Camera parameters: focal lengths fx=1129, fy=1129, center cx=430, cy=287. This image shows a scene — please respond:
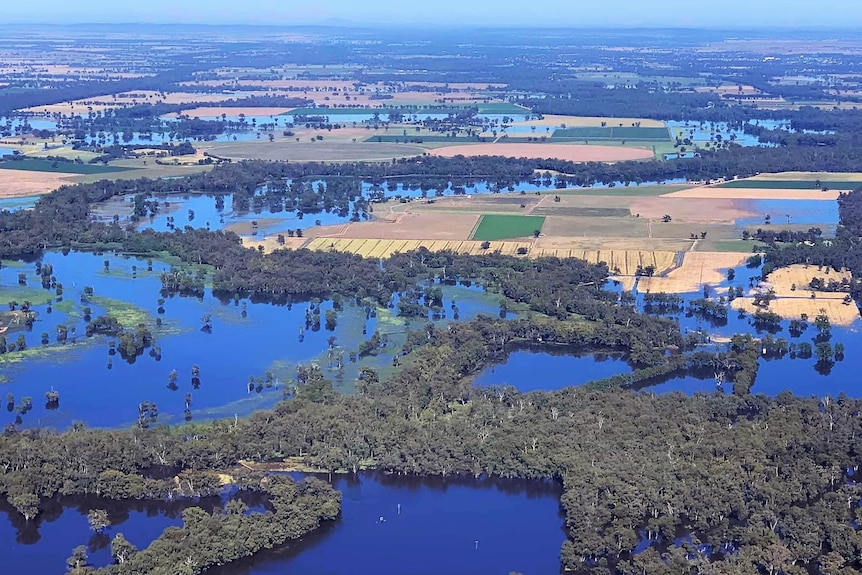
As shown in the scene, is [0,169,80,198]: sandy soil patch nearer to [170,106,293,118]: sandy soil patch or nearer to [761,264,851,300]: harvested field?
[170,106,293,118]: sandy soil patch

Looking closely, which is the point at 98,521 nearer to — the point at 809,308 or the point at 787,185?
the point at 809,308

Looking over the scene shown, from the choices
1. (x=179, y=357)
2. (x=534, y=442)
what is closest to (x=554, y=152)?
(x=179, y=357)

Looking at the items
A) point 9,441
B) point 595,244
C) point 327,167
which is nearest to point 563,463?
point 9,441

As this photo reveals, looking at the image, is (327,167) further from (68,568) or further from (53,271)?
(68,568)

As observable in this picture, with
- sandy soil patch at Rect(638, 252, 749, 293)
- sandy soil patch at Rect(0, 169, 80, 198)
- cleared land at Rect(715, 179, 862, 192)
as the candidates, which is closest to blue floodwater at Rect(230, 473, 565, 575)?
sandy soil patch at Rect(638, 252, 749, 293)

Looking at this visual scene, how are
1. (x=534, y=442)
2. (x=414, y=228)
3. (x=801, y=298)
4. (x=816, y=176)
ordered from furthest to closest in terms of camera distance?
(x=816, y=176), (x=414, y=228), (x=801, y=298), (x=534, y=442)

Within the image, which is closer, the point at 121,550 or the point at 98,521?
the point at 121,550

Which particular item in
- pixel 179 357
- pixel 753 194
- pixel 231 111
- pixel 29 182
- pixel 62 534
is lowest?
pixel 62 534

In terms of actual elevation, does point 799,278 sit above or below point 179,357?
above
